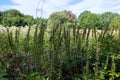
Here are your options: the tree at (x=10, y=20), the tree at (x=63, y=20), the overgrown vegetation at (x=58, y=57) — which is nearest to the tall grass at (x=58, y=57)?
the overgrown vegetation at (x=58, y=57)

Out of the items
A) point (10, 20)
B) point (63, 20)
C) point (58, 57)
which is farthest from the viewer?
point (10, 20)

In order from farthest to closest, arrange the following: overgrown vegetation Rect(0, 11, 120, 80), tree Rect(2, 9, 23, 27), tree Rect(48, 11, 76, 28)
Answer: tree Rect(2, 9, 23, 27), tree Rect(48, 11, 76, 28), overgrown vegetation Rect(0, 11, 120, 80)

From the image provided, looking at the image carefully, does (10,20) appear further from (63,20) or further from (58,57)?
(58,57)

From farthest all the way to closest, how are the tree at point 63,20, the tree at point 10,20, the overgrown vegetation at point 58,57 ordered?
the tree at point 10,20
the tree at point 63,20
the overgrown vegetation at point 58,57

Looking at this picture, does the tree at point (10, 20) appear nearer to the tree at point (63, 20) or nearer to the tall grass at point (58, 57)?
the tree at point (63, 20)

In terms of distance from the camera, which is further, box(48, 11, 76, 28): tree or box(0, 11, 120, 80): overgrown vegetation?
box(48, 11, 76, 28): tree

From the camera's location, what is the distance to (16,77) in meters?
4.03

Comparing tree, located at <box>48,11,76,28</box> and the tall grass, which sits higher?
tree, located at <box>48,11,76,28</box>

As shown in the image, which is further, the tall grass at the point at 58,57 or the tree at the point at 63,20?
the tree at the point at 63,20

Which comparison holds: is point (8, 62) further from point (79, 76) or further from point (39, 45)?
point (79, 76)

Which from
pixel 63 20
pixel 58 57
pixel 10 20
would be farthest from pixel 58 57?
pixel 10 20

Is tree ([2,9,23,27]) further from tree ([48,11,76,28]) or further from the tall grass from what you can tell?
the tall grass

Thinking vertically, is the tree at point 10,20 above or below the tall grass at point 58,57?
above

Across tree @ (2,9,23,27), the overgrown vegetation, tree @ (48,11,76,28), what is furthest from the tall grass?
tree @ (2,9,23,27)
